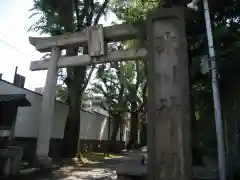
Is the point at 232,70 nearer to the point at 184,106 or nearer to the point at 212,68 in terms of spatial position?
the point at 212,68

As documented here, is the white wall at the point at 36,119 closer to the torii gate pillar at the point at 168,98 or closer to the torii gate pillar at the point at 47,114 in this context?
the torii gate pillar at the point at 47,114

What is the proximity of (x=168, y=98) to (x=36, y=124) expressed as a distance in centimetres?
1274

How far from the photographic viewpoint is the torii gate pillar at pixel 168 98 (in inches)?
252

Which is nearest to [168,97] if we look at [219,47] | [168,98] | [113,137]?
[168,98]

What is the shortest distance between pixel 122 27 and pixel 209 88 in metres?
4.15

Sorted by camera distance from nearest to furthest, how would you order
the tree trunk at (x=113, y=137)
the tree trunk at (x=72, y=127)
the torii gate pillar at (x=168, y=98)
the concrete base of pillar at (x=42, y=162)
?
the torii gate pillar at (x=168, y=98)
the concrete base of pillar at (x=42, y=162)
the tree trunk at (x=72, y=127)
the tree trunk at (x=113, y=137)

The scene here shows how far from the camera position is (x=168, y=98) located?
6734 mm

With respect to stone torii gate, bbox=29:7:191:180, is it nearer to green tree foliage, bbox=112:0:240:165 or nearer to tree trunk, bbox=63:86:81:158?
green tree foliage, bbox=112:0:240:165

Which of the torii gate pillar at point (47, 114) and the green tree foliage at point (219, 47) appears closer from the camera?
the green tree foliage at point (219, 47)

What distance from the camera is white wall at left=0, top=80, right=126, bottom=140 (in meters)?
16.5

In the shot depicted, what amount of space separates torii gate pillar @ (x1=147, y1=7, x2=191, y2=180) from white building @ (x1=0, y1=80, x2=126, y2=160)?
11331 mm

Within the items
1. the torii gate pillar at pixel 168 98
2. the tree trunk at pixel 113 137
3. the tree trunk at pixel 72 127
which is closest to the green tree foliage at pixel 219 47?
the torii gate pillar at pixel 168 98

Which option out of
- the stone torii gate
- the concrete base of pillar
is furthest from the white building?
the stone torii gate

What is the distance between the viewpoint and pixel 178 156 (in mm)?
6391
